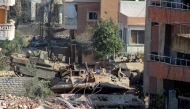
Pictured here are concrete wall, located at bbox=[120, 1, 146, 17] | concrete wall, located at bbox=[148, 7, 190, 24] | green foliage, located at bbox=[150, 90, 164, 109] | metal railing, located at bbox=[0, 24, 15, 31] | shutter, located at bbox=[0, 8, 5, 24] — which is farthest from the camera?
concrete wall, located at bbox=[120, 1, 146, 17]

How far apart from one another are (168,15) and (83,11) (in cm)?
2206

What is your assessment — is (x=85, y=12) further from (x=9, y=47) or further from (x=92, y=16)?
(x=9, y=47)

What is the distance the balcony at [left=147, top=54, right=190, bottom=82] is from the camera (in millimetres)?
28531

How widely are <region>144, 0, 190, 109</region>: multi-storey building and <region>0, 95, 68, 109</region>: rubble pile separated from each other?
13.5 ft

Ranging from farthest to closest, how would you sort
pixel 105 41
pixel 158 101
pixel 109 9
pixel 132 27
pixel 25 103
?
pixel 109 9 < pixel 132 27 < pixel 105 41 < pixel 158 101 < pixel 25 103

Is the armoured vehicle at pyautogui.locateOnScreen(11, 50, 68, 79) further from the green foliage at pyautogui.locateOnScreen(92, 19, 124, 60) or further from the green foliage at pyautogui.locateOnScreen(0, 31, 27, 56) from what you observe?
the green foliage at pyautogui.locateOnScreen(92, 19, 124, 60)

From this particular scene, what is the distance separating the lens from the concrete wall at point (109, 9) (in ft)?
164

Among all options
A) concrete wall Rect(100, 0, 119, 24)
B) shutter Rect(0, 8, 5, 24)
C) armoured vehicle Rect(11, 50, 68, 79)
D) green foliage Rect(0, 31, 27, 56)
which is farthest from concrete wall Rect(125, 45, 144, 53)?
shutter Rect(0, 8, 5, 24)

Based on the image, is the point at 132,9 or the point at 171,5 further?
the point at 132,9

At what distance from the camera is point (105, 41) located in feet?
149

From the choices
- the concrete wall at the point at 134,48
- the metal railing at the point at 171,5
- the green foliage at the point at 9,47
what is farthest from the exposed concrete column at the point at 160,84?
the concrete wall at the point at 134,48

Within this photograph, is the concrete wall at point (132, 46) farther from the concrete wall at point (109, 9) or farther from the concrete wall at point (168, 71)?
the concrete wall at point (168, 71)

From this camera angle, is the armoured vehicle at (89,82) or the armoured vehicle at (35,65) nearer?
the armoured vehicle at (89,82)

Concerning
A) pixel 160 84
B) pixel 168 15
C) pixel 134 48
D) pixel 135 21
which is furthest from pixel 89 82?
pixel 134 48
